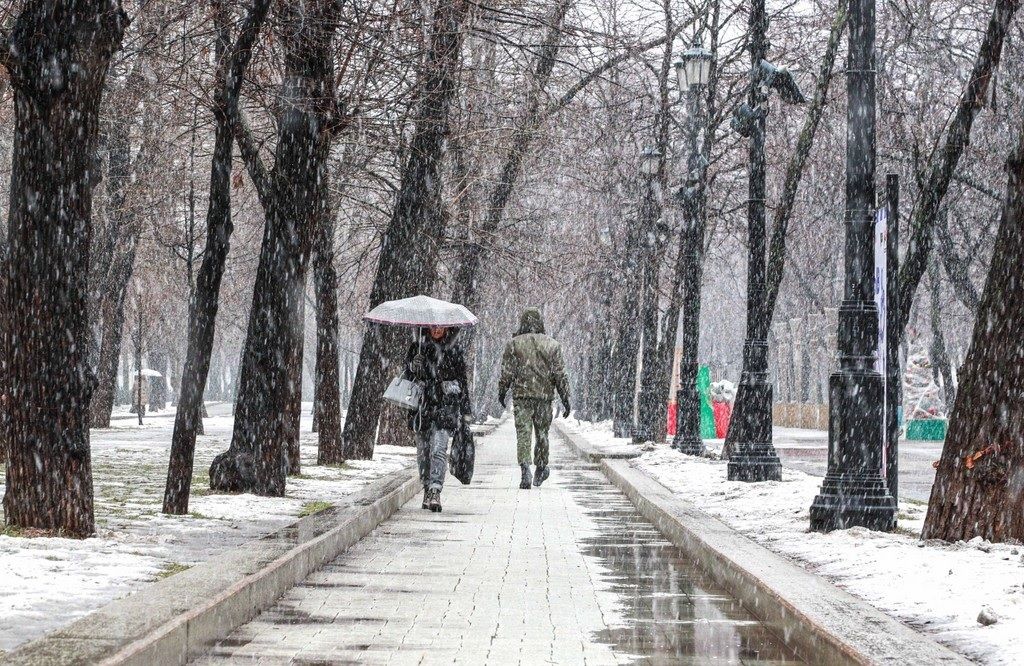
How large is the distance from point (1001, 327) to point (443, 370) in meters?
6.77

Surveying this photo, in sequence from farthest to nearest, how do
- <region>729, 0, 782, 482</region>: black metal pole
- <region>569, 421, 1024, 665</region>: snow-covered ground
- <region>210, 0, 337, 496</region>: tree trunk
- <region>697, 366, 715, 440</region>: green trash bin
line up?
<region>697, 366, 715, 440</region>: green trash bin < <region>729, 0, 782, 482</region>: black metal pole < <region>210, 0, 337, 496</region>: tree trunk < <region>569, 421, 1024, 665</region>: snow-covered ground

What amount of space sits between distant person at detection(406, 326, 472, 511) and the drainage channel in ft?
6.30

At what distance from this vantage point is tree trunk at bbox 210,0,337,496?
613 inches

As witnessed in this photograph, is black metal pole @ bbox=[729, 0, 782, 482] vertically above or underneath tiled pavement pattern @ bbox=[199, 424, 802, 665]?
above

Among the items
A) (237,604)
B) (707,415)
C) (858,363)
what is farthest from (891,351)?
(707,415)

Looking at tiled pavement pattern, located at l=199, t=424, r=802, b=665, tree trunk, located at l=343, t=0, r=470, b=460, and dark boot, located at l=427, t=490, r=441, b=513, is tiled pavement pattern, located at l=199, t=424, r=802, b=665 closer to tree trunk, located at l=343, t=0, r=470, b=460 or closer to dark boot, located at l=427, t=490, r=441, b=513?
dark boot, located at l=427, t=490, r=441, b=513

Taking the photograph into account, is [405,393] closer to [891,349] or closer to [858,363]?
[891,349]

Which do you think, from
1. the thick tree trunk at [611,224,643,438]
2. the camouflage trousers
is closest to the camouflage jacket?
the camouflage trousers

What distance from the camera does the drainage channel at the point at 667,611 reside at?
769cm

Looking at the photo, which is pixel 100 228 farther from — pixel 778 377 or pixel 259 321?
pixel 778 377

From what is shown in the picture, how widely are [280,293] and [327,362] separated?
283 inches

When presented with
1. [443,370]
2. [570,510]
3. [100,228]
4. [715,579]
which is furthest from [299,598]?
[100,228]

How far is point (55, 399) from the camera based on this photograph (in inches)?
407

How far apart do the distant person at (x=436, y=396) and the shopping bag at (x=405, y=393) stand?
0.10m
